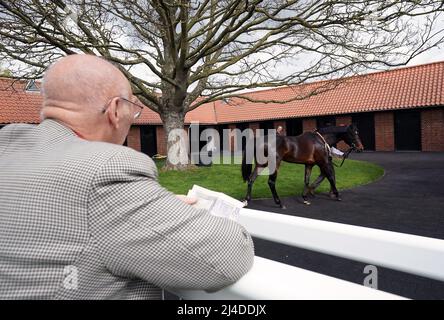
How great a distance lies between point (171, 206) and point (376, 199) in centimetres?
801

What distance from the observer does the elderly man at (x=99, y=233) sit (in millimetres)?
864

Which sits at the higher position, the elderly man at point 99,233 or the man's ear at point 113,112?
the man's ear at point 113,112

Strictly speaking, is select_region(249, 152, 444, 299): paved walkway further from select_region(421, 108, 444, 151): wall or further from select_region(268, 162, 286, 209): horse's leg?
select_region(421, 108, 444, 151): wall

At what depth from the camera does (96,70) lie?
1.16 meters

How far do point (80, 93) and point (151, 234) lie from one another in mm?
614

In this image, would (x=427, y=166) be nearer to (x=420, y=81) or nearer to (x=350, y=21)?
(x=350, y=21)

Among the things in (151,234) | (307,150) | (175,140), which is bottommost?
(151,234)

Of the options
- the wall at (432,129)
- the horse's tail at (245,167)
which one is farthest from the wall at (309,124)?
the horse's tail at (245,167)

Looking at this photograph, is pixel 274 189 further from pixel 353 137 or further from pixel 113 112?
pixel 113 112

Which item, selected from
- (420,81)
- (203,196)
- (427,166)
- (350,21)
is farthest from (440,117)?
(203,196)

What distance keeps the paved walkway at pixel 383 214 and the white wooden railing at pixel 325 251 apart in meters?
2.60

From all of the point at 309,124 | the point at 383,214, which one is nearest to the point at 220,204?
the point at 383,214

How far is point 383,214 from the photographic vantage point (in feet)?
20.7

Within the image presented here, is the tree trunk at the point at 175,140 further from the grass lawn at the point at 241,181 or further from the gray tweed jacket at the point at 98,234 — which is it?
the gray tweed jacket at the point at 98,234
